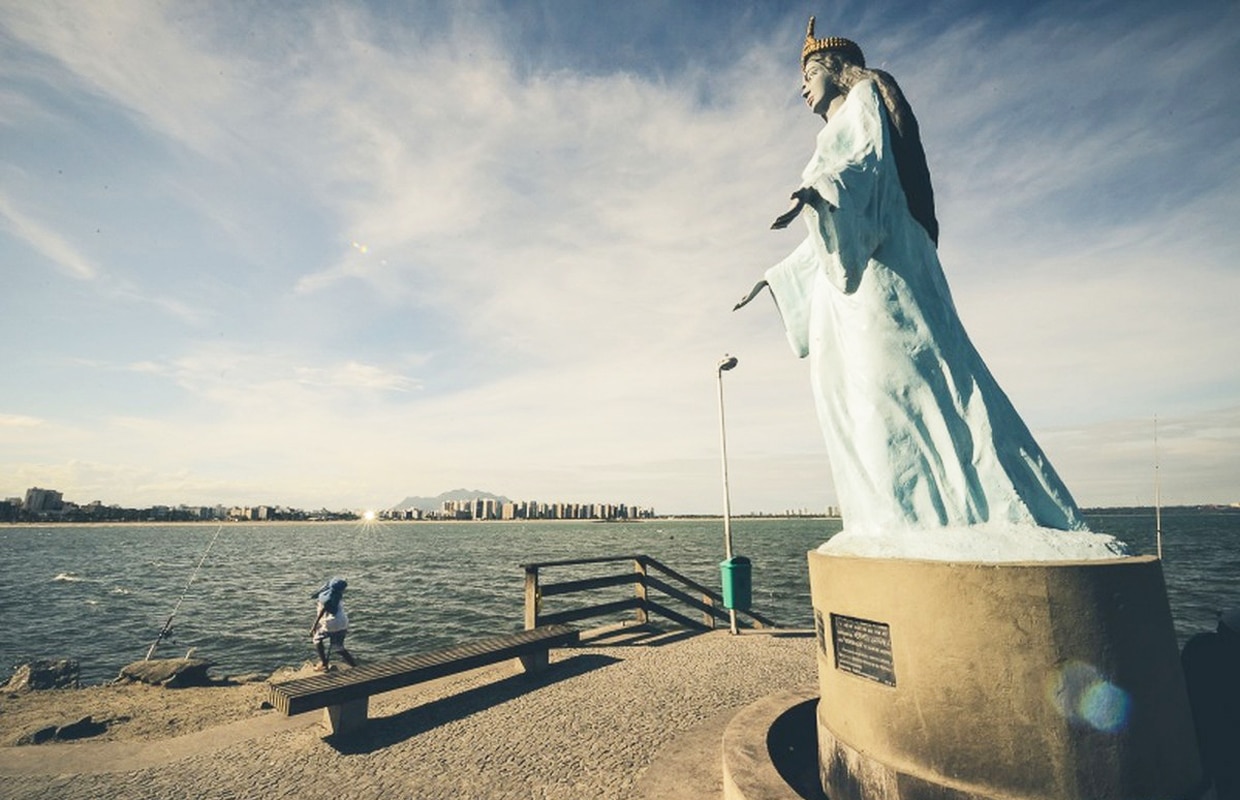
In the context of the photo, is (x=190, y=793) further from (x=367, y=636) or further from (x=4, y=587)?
(x=4, y=587)

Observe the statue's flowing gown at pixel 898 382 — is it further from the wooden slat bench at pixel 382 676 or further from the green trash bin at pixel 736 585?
the green trash bin at pixel 736 585

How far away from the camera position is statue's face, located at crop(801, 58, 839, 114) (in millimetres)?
4824

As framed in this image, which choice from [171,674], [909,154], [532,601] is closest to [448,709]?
[532,601]

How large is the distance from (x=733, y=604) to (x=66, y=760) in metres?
8.00

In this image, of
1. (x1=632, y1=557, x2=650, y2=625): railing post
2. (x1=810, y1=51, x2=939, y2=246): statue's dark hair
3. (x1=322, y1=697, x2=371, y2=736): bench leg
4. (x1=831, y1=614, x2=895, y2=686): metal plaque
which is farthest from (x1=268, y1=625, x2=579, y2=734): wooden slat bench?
(x1=810, y1=51, x2=939, y2=246): statue's dark hair

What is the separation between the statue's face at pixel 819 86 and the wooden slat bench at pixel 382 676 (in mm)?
6594

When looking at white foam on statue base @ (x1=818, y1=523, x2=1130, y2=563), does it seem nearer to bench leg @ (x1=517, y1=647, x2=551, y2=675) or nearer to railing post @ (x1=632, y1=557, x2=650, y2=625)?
bench leg @ (x1=517, y1=647, x2=551, y2=675)

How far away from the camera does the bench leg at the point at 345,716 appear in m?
5.37

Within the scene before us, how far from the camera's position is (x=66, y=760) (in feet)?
16.0

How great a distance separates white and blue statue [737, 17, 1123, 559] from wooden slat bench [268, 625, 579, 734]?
4.45 meters

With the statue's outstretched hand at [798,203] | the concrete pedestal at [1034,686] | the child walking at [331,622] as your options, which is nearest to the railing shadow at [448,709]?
the child walking at [331,622]

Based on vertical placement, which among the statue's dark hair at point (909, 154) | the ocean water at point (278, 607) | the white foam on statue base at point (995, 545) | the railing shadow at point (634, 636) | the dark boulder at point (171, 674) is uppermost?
the statue's dark hair at point (909, 154)

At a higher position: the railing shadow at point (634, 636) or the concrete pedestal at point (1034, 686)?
the concrete pedestal at point (1034, 686)

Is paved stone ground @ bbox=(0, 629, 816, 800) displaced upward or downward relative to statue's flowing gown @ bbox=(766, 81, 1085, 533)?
downward
